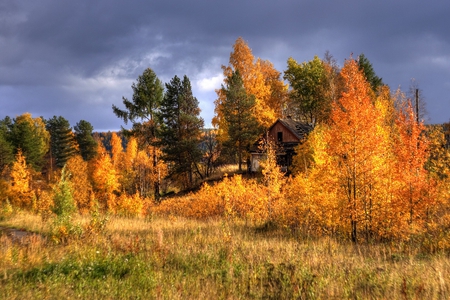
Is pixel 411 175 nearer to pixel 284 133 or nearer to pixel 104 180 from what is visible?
pixel 284 133

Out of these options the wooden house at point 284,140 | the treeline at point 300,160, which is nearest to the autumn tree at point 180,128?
the treeline at point 300,160

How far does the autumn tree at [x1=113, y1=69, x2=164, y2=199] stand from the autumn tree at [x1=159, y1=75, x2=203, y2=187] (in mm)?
906

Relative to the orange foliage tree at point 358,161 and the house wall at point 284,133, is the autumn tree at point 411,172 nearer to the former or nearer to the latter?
the orange foliage tree at point 358,161

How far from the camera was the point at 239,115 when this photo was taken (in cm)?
3114

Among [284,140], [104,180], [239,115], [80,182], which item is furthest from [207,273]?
[80,182]

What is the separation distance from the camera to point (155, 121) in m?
33.4

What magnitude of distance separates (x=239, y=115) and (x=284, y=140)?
23.9ft

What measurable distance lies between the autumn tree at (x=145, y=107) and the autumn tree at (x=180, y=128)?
2.97 ft


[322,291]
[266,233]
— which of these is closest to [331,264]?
[322,291]

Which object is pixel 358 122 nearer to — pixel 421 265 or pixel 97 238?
pixel 421 265

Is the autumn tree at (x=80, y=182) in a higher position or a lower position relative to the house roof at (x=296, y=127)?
lower

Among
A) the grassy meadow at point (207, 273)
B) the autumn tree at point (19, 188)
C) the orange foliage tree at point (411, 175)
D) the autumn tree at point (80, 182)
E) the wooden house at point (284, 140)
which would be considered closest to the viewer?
the grassy meadow at point (207, 273)

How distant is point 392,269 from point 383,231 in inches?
248

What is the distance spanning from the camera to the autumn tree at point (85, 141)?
55.7m
